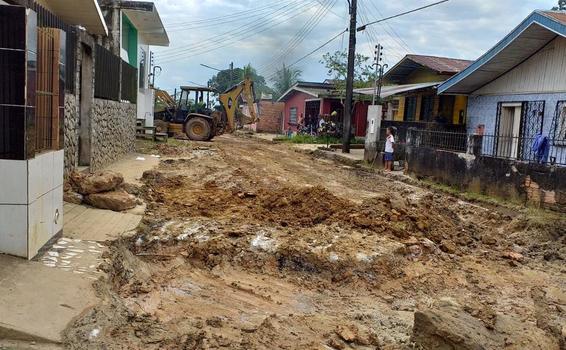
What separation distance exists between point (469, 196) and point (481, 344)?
867 centimetres

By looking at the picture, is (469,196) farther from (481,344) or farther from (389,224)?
(481,344)

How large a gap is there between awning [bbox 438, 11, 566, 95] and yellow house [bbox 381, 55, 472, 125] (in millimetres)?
2109

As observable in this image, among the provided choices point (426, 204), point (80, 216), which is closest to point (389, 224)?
point (426, 204)

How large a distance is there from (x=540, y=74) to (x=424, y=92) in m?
8.34

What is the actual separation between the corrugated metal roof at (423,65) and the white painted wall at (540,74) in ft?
19.3

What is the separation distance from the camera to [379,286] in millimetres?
6746

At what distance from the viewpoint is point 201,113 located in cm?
2747

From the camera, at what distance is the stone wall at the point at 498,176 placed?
417 inches

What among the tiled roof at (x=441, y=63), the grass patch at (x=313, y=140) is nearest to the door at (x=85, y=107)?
the tiled roof at (x=441, y=63)

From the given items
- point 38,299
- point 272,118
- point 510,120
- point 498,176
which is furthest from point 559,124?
point 272,118

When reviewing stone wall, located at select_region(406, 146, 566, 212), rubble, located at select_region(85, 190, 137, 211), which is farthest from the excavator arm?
rubble, located at select_region(85, 190, 137, 211)

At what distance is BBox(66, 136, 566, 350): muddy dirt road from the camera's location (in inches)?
182

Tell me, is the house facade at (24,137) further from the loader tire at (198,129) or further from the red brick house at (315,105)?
the red brick house at (315,105)

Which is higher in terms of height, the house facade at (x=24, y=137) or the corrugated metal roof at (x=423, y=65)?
the corrugated metal roof at (x=423, y=65)
